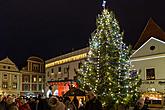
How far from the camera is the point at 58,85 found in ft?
140

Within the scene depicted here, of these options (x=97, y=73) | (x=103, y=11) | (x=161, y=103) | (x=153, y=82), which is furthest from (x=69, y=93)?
(x=153, y=82)

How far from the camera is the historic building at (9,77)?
66562 mm

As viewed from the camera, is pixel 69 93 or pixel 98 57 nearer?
pixel 98 57

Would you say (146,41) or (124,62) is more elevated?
(146,41)

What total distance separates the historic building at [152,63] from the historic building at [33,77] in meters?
37.7

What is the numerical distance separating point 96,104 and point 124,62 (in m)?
14.8

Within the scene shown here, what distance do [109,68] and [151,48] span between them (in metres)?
14.5

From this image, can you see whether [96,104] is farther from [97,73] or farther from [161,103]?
[161,103]

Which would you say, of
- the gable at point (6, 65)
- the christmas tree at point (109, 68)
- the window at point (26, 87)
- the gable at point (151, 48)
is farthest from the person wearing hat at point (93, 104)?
the window at point (26, 87)

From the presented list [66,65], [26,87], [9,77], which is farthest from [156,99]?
[26,87]

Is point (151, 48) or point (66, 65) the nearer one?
point (151, 48)

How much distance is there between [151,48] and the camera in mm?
37062

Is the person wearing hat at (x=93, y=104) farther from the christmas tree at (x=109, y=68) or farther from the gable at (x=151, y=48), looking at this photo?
the gable at (x=151, y=48)

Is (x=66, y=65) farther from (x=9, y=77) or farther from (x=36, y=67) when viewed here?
(x=36, y=67)
